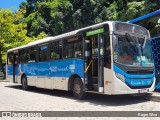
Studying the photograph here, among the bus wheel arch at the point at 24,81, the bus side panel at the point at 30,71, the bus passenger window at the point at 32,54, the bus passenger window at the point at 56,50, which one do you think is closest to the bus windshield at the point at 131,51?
the bus passenger window at the point at 56,50

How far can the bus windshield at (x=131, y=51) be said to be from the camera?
10.9 metres

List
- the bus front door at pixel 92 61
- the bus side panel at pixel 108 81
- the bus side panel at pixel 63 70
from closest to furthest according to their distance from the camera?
1. the bus side panel at pixel 108 81
2. the bus front door at pixel 92 61
3. the bus side panel at pixel 63 70

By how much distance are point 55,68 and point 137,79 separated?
16.2 ft

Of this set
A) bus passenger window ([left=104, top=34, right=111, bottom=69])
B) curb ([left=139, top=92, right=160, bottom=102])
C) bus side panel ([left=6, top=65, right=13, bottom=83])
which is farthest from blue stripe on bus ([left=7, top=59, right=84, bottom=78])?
curb ([left=139, top=92, right=160, bottom=102])

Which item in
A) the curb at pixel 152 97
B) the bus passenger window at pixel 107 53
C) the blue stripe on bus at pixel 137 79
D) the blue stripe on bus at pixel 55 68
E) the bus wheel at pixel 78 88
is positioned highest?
the bus passenger window at pixel 107 53

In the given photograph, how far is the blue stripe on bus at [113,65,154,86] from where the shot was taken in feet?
35.5

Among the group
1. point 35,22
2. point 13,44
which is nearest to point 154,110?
point 13,44

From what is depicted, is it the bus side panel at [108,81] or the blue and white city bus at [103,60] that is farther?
the blue and white city bus at [103,60]

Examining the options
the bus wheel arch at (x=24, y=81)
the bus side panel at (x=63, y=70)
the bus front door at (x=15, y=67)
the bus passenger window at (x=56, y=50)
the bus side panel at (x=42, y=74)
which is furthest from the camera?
the bus front door at (x=15, y=67)

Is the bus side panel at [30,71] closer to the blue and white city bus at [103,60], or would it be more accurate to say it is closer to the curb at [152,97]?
the blue and white city bus at [103,60]

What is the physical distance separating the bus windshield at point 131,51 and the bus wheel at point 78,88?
7.87 feet

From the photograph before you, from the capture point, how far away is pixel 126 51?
438 inches

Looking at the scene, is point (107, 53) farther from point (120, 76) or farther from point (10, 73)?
point (10, 73)

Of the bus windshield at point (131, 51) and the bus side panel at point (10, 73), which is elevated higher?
the bus windshield at point (131, 51)
